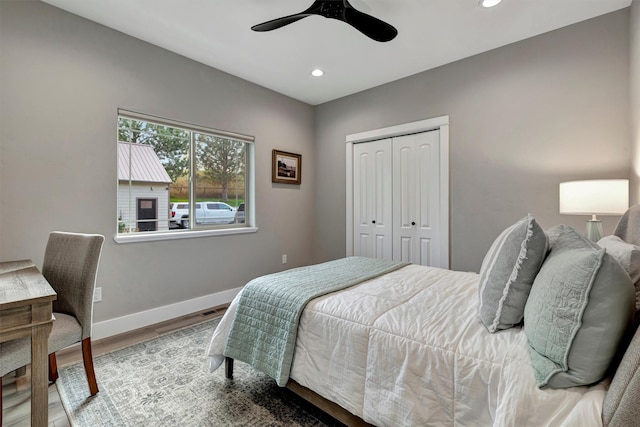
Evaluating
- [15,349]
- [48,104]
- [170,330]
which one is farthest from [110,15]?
[170,330]

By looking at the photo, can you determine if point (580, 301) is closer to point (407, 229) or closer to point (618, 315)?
point (618, 315)

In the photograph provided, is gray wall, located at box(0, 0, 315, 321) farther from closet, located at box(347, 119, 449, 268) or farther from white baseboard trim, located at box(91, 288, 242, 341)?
closet, located at box(347, 119, 449, 268)

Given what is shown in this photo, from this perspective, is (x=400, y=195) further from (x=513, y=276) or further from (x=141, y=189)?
(x=141, y=189)

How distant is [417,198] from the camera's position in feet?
11.1

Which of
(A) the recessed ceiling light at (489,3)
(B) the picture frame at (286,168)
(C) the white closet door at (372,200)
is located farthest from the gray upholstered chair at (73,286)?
(A) the recessed ceiling light at (489,3)

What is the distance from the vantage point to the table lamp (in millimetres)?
1904

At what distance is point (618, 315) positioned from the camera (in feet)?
2.56

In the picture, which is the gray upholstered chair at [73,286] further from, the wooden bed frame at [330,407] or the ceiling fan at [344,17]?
the ceiling fan at [344,17]

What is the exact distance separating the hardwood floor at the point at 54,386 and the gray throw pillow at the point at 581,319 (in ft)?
7.33

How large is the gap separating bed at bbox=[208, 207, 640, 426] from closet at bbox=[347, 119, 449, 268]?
1.50 m

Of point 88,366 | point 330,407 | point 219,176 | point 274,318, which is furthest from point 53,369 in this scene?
point 219,176

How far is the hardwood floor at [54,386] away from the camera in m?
1.55

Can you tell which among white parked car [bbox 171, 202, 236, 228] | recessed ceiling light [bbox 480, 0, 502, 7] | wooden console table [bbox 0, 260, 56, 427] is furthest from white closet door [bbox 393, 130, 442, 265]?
wooden console table [bbox 0, 260, 56, 427]

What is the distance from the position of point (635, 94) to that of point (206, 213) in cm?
393
